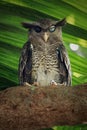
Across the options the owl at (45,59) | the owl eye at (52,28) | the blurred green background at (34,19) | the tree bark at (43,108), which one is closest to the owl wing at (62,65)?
the owl at (45,59)

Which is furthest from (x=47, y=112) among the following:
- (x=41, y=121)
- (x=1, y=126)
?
(x=1, y=126)

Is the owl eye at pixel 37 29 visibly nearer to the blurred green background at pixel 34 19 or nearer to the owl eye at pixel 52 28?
the owl eye at pixel 52 28

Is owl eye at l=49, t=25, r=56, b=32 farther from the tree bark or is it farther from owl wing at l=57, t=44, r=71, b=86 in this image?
the tree bark

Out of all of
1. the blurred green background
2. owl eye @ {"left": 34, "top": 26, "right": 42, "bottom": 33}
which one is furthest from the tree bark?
owl eye @ {"left": 34, "top": 26, "right": 42, "bottom": 33}

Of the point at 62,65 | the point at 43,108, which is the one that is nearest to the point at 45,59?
the point at 62,65

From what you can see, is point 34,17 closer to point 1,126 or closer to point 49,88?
point 49,88
